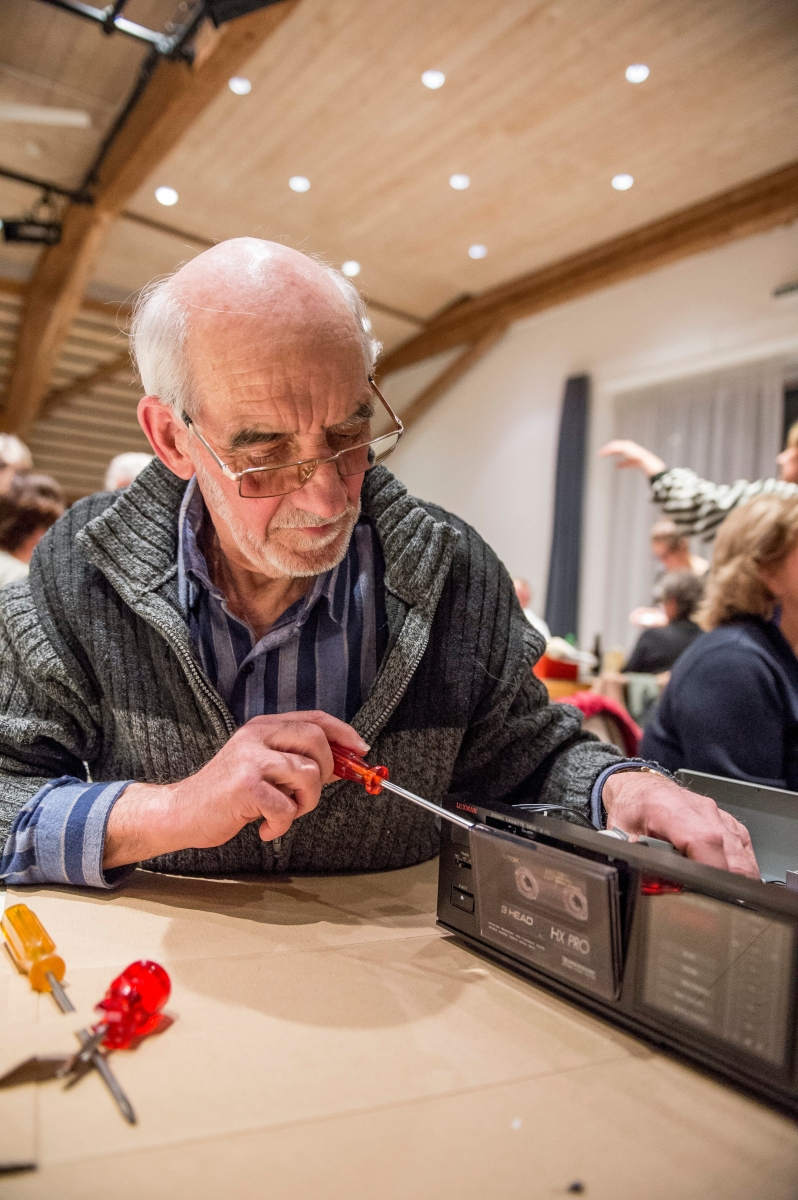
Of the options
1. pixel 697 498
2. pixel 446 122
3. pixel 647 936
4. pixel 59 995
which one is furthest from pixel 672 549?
pixel 59 995

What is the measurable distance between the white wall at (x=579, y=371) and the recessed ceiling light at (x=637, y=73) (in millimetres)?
1633

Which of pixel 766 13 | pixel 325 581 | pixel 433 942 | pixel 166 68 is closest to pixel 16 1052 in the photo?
pixel 433 942

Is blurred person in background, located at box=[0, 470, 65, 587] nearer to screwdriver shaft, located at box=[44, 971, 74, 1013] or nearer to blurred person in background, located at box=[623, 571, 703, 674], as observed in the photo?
screwdriver shaft, located at box=[44, 971, 74, 1013]

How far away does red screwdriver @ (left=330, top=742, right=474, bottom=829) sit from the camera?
0.76 meters

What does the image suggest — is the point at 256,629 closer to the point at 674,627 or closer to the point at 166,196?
the point at 674,627

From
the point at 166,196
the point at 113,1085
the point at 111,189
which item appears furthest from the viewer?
the point at 166,196

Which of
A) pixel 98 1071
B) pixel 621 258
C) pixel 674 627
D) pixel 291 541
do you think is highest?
pixel 621 258

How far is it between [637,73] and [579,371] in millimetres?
2613

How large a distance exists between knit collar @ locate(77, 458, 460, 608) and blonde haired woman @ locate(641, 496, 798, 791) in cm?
78

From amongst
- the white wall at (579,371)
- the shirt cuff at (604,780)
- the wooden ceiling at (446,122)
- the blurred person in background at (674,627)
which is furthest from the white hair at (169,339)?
A: the white wall at (579,371)

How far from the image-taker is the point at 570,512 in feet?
20.5

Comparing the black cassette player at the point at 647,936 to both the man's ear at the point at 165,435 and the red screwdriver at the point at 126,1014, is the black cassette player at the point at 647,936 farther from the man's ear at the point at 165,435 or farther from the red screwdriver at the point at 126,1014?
the man's ear at the point at 165,435

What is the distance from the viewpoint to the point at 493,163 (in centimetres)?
466

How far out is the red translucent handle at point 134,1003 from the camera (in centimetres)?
59
